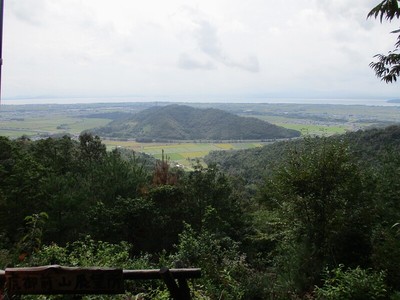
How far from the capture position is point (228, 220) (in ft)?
52.5

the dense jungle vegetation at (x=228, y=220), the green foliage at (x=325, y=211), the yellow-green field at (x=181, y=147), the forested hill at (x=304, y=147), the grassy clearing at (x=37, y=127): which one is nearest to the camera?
the dense jungle vegetation at (x=228, y=220)

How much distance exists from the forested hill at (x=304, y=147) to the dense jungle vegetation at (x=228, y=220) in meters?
0.18

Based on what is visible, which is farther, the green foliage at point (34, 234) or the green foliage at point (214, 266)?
the green foliage at point (214, 266)

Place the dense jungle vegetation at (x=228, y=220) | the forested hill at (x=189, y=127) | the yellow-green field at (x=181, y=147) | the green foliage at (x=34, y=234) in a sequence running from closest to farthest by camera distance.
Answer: the green foliage at (x=34, y=234) < the dense jungle vegetation at (x=228, y=220) < the yellow-green field at (x=181, y=147) < the forested hill at (x=189, y=127)

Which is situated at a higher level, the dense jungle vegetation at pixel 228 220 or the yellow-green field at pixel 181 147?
the dense jungle vegetation at pixel 228 220

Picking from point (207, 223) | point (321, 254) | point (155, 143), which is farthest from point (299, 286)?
point (155, 143)

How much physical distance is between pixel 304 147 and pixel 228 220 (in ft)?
24.6

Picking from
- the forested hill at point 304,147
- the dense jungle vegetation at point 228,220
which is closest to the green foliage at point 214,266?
the dense jungle vegetation at point 228,220

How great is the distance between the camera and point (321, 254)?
27.6ft

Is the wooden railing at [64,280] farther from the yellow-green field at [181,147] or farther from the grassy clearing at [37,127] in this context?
the grassy clearing at [37,127]

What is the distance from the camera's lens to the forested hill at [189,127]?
3228 inches

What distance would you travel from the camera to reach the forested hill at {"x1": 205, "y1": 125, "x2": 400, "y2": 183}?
33.2 ft

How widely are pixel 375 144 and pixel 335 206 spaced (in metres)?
20.2

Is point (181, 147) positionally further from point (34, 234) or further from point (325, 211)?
point (34, 234)
